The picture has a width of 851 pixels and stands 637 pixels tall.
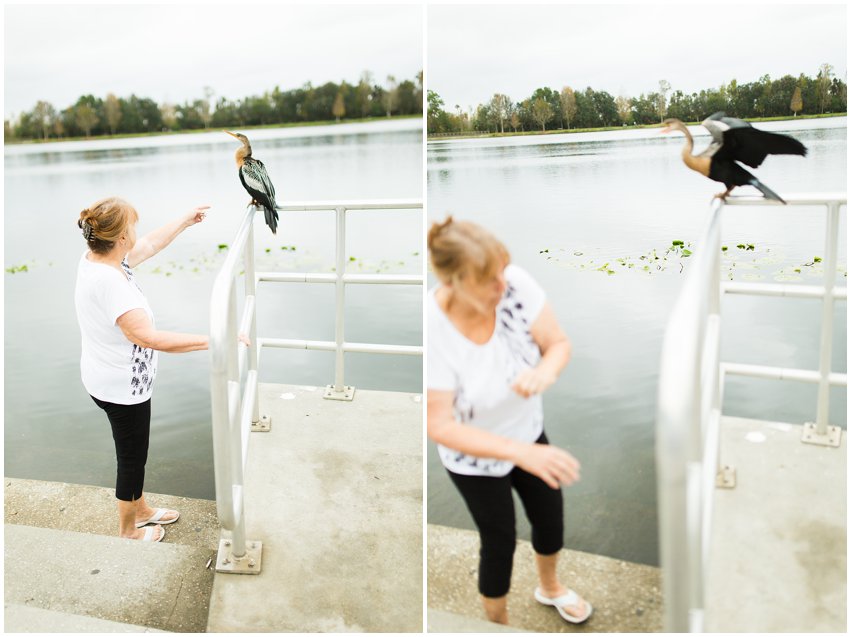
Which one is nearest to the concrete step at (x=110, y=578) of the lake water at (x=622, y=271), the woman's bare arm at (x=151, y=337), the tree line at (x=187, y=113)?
the woman's bare arm at (x=151, y=337)

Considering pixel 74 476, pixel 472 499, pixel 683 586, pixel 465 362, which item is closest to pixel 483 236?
pixel 465 362

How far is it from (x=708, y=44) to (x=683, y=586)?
1.79m

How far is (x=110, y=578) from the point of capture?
2025 millimetres

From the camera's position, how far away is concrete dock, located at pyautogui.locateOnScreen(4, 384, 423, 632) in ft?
6.35

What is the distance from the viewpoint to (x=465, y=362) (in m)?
1.44

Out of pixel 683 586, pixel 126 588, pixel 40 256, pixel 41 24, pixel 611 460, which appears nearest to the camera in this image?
pixel 683 586

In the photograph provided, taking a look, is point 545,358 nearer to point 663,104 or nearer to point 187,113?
point 663,104

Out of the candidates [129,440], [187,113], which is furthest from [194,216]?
[187,113]

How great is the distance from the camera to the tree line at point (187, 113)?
18.8 feet

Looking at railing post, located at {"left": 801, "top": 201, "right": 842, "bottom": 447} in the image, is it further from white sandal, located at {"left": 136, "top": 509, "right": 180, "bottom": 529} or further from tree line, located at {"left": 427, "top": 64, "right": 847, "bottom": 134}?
white sandal, located at {"left": 136, "top": 509, "right": 180, "bottom": 529}

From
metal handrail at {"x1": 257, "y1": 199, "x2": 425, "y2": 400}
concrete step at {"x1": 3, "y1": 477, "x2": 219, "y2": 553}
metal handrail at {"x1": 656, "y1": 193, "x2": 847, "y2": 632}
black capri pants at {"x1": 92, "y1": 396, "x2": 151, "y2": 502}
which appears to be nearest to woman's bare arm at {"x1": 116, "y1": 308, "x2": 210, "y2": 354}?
black capri pants at {"x1": 92, "y1": 396, "x2": 151, "y2": 502}

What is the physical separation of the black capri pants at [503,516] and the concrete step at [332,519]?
42 cm

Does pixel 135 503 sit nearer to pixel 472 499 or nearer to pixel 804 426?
pixel 472 499

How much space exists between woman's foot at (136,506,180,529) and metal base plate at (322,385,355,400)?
2.30 feet
